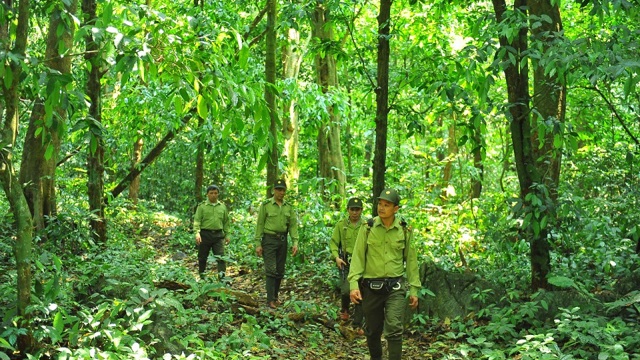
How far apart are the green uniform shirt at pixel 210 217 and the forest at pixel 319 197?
117 cm

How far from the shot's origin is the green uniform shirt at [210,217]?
Answer: 1295cm

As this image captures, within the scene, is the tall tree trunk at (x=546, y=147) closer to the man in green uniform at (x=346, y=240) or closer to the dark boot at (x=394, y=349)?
the dark boot at (x=394, y=349)

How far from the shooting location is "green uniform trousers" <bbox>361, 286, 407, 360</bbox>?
746 centimetres

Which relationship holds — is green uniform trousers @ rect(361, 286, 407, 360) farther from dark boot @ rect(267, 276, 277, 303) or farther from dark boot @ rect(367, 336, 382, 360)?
dark boot @ rect(267, 276, 277, 303)

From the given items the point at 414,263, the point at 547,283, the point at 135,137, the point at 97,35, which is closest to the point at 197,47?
the point at 97,35

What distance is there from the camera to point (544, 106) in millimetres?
10539

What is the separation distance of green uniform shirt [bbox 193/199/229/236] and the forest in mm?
1173

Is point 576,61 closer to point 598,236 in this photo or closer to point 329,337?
point 598,236

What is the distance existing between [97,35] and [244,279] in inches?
422

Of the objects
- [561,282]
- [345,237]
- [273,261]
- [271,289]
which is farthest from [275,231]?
[561,282]

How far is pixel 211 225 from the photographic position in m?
12.9

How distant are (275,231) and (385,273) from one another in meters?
4.12

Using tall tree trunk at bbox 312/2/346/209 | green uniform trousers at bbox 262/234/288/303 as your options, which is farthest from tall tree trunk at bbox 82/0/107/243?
tall tree trunk at bbox 312/2/346/209

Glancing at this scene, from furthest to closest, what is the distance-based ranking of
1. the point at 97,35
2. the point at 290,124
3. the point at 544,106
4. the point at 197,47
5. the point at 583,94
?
1. the point at 290,124
2. the point at 583,94
3. the point at 544,106
4. the point at 197,47
5. the point at 97,35
